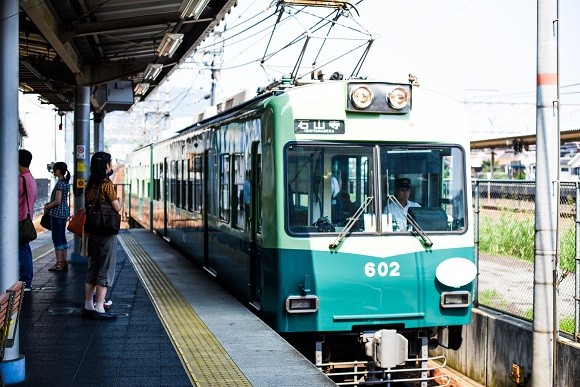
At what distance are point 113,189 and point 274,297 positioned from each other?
2.08 metres

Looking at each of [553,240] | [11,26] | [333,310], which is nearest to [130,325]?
[333,310]

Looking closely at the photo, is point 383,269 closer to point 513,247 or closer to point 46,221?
point 513,247

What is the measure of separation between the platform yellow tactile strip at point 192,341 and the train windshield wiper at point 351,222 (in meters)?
1.39

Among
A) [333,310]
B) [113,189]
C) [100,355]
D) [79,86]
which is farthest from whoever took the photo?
[79,86]

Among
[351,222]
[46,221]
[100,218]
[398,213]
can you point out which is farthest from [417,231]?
[46,221]

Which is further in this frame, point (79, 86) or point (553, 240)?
point (79, 86)

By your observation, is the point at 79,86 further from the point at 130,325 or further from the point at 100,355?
the point at 100,355

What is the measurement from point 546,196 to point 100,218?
14.2ft

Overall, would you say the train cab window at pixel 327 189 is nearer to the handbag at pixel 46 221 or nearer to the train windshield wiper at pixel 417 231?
the train windshield wiper at pixel 417 231

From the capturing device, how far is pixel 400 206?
799cm

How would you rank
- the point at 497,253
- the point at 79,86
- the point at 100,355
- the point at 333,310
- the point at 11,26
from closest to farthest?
the point at 11,26, the point at 100,355, the point at 333,310, the point at 497,253, the point at 79,86

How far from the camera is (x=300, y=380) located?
6242 mm

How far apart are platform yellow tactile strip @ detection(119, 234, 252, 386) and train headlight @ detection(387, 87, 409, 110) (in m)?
2.77

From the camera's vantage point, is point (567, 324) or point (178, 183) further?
point (178, 183)
